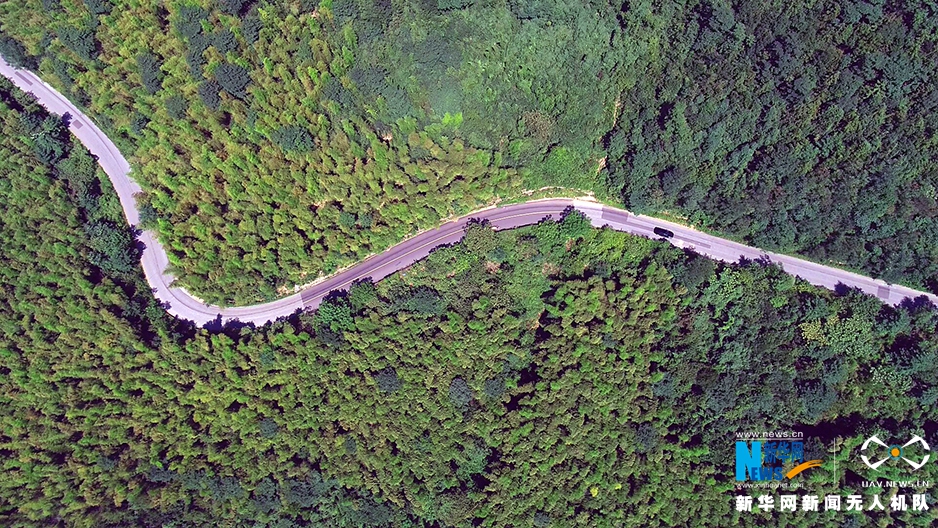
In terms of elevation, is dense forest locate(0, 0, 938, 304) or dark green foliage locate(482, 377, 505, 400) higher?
dense forest locate(0, 0, 938, 304)

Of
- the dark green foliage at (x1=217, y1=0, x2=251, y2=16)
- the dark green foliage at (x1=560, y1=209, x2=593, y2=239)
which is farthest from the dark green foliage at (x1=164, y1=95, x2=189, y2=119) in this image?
the dark green foliage at (x1=560, y1=209, x2=593, y2=239)

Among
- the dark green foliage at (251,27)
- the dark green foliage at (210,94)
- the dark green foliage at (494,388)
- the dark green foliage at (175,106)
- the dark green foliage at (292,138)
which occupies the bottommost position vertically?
the dark green foliage at (494,388)

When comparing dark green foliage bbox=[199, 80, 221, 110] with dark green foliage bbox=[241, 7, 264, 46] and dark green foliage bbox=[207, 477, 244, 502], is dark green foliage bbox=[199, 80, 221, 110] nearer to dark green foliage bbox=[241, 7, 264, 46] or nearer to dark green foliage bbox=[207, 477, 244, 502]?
dark green foliage bbox=[241, 7, 264, 46]

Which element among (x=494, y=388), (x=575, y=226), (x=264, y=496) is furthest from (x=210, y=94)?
(x=494, y=388)

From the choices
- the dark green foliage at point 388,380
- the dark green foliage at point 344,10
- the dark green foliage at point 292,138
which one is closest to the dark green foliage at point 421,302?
the dark green foliage at point 388,380

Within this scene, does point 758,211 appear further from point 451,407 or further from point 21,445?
point 21,445

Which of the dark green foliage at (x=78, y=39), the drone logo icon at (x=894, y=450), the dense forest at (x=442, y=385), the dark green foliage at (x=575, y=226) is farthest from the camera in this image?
the dark green foliage at (x=575, y=226)

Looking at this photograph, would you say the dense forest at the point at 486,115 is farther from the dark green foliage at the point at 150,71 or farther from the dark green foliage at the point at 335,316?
the dark green foliage at the point at 335,316
